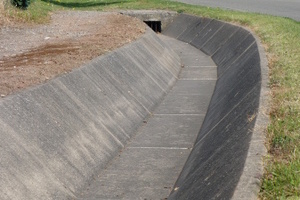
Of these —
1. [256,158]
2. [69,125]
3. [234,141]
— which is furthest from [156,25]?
[256,158]

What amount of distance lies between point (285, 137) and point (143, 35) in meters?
9.88

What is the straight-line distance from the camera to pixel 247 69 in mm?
11023

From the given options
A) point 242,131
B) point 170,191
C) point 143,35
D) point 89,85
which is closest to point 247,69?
point 89,85

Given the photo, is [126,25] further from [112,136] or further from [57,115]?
[57,115]

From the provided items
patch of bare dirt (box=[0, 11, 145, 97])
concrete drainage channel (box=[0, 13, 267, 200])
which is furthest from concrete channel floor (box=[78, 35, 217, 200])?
patch of bare dirt (box=[0, 11, 145, 97])

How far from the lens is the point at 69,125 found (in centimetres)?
855

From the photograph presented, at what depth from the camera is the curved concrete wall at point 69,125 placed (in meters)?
7.10

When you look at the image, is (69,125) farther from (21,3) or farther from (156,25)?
(156,25)

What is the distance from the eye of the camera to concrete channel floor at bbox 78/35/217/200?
8266 mm

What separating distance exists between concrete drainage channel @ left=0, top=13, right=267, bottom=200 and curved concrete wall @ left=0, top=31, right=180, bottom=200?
14 mm

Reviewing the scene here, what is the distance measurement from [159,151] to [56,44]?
5.31 meters

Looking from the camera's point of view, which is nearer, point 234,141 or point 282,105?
point 234,141

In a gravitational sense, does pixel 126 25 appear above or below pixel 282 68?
below

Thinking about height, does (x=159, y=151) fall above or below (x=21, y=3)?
above
